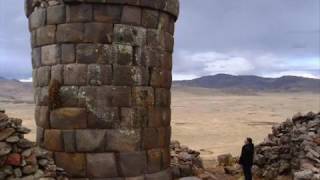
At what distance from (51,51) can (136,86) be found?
1981 mm

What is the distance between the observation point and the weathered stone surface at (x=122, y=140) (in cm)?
1006

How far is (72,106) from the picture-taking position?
1009 cm

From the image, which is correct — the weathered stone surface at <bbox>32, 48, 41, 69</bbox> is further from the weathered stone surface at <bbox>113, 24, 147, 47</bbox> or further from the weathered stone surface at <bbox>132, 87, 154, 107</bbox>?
the weathered stone surface at <bbox>132, 87, 154, 107</bbox>

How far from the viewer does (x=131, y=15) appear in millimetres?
10242

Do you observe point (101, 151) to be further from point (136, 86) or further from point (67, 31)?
point (67, 31)

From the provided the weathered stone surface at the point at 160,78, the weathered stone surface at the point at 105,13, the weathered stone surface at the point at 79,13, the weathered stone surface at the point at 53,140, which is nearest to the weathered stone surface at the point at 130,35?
the weathered stone surface at the point at 105,13

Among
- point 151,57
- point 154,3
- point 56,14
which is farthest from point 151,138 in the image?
point 56,14

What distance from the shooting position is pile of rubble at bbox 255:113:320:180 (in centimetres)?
1241

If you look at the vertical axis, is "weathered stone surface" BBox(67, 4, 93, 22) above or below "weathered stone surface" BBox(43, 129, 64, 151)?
above

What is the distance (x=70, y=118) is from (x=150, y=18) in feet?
9.07

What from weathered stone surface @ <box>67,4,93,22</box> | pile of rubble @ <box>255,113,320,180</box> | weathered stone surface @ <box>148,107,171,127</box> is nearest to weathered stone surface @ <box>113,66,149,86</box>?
weathered stone surface @ <box>148,107,171,127</box>

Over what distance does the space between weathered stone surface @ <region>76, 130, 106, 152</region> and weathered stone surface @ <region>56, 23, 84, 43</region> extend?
1.94 m

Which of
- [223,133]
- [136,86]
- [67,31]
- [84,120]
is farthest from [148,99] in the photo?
[223,133]

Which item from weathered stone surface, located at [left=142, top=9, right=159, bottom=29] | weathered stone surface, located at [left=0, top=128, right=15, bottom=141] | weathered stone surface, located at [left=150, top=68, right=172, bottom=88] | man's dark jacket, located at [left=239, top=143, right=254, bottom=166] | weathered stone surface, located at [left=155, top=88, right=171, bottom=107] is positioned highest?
weathered stone surface, located at [left=142, top=9, right=159, bottom=29]
